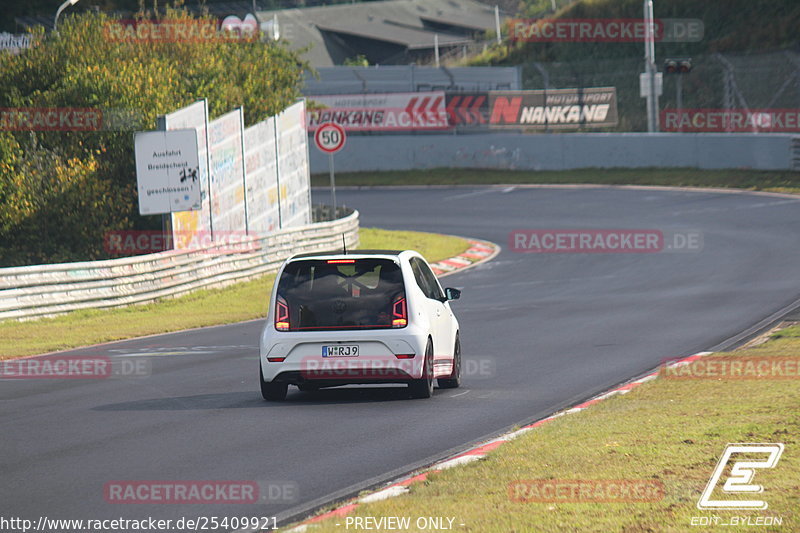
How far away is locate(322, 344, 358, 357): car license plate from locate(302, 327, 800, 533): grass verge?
2.41m

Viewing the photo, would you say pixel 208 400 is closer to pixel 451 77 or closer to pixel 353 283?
pixel 353 283

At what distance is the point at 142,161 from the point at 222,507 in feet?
59.9

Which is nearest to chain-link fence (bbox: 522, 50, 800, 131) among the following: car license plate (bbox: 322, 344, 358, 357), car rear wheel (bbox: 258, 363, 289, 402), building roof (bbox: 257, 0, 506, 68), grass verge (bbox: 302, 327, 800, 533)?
building roof (bbox: 257, 0, 506, 68)

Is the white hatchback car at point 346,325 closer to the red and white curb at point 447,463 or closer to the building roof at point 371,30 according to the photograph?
the red and white curb at point 447,463

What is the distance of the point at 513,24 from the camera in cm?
7588

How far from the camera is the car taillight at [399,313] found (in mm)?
12203

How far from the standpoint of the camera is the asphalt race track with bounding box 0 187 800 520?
888 centimetres

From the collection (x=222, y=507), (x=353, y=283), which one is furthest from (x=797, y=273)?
(x=222, y=507)

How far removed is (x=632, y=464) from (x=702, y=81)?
4831 cm

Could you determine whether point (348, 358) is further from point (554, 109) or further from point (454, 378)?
point (554, 109)

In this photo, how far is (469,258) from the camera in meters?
30.2

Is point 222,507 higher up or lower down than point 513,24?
lower down

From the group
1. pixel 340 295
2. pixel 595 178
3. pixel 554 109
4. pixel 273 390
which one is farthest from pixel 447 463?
pixel 554 109

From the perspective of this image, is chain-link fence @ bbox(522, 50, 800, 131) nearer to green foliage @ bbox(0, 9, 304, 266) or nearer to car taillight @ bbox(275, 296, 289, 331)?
green foliage @ bbox(0, 9, 304, 266)
